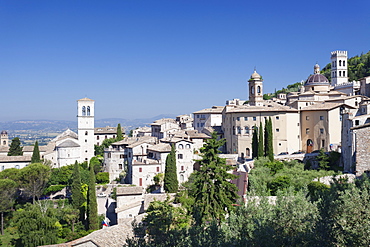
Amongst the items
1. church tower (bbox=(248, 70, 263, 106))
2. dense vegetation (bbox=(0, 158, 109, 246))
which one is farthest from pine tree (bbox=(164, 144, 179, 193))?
church tower (bbox=(248, 70, 263, 106))

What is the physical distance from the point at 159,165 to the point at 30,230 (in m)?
16.4

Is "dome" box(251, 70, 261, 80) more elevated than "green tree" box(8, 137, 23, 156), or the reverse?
"dome" box(251, 70, 261, 80)

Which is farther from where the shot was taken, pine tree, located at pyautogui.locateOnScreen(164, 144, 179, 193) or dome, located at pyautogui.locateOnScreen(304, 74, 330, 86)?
dome, located at pyautogui.locateOnScreen(304, 74, 330, 86)

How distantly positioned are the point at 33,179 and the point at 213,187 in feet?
116

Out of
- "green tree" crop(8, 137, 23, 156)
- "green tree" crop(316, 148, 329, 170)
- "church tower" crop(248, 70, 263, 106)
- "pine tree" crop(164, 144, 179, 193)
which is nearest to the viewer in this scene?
"green tree" crop(316, 148, 329, 170)

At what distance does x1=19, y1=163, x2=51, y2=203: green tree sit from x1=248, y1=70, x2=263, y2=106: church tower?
30.4m

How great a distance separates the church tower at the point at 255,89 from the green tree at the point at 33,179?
30.4 metres

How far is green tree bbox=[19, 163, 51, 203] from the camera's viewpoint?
47.8m

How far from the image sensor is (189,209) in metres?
20.4

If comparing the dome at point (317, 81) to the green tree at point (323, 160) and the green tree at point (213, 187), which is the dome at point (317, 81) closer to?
the green tree at point (323, 160)

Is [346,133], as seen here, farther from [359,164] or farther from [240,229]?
[240,229]

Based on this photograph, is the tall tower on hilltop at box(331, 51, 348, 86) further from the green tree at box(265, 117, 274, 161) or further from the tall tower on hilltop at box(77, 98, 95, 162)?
the tall tower on hilltop at box(77, 98, 95, 162)

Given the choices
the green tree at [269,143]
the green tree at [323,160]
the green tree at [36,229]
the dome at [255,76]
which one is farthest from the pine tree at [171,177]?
the dome at [255,76]

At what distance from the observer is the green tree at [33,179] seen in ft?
157
